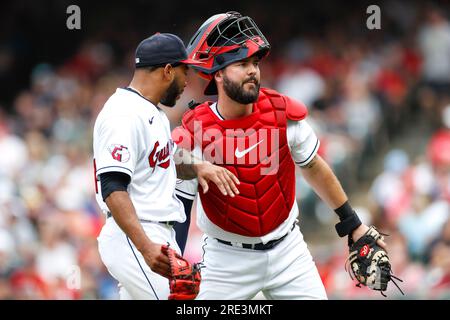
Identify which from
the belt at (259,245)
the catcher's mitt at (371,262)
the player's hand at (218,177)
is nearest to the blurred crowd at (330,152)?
the catcher's mitt at (371,262)

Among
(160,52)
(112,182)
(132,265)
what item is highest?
(160,52)

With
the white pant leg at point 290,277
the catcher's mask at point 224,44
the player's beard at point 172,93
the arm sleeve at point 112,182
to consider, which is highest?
the catcher's mask at point 224,44

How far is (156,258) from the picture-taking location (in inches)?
139

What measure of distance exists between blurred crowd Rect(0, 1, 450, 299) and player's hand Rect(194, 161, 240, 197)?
2.87 m

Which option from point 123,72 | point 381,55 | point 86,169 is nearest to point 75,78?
point 123,72

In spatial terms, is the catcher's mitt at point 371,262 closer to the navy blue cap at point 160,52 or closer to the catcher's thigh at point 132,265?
the catcher's thigh at point 132,265

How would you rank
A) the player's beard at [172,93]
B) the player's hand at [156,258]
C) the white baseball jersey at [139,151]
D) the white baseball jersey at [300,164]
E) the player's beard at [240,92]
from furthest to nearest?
the white baseball jersey at [300,164], the player's beard at [240,92], the player's beard at [172,93], the white baseball jersey at [139,151], the player's hand at [156,258]

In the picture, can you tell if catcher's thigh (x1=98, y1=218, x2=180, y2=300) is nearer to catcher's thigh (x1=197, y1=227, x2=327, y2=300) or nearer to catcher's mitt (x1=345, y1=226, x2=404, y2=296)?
catcher's thigh (x1=197, y1=227, x2=327, y2=300)

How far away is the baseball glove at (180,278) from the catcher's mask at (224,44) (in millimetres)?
1020

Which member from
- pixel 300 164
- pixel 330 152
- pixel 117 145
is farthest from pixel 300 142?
pixel 330 152

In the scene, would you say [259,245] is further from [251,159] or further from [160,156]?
[160,156]

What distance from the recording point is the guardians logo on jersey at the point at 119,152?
363 cm

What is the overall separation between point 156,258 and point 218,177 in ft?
1.59
